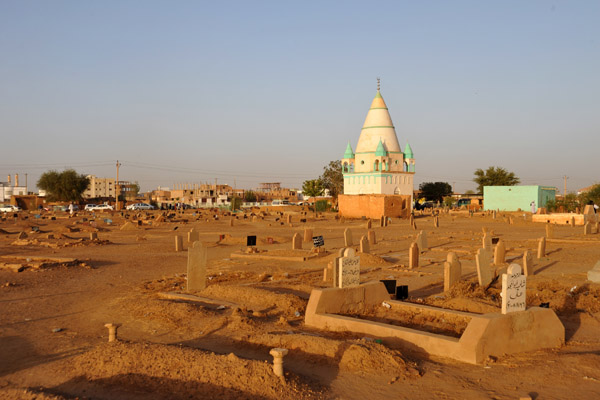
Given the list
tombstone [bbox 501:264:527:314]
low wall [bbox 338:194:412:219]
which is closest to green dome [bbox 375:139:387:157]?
low wall [bbox 338:194:412:219]

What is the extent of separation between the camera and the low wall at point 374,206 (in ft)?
162

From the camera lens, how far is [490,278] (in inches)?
544

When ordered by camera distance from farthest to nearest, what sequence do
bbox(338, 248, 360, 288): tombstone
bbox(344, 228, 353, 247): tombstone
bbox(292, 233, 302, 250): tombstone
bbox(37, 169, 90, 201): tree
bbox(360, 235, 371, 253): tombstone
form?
bbox(37, 169, 90, 201): tree, bbox(344, 228, 353, 247): tombstone, bbox(292, 233, 302, 250): tombstone, bbox(360, 235, 371, 253): tombstone, bbox(338, 248, 360, 288): tombstone

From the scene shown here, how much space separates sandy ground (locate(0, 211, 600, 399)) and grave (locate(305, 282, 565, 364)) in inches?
7.9

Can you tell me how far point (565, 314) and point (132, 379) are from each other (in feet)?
27.8

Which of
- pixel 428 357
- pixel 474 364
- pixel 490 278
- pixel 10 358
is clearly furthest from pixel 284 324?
pixel 490 278

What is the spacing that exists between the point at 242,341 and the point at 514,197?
6014 centimetres

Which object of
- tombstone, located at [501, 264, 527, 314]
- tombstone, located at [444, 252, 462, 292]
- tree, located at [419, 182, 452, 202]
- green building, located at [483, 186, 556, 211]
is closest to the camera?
tombstone, located at [501, 264, 527, 314]

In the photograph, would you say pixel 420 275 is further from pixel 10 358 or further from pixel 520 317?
pixel 10 358

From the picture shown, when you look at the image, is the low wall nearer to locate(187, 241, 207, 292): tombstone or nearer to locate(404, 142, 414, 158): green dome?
locate(404, 142, 414, 158): green dome

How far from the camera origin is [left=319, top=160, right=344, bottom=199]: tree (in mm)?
82000

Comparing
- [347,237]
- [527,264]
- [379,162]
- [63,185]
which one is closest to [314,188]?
[379,162]

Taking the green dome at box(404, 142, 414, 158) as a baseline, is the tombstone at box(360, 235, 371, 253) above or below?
below

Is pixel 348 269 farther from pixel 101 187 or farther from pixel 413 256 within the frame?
pixel 101 187
